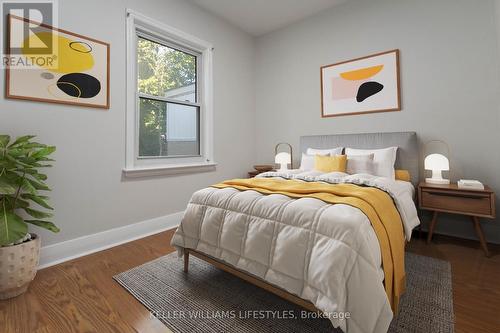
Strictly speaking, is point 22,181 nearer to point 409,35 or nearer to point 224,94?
point 224,94

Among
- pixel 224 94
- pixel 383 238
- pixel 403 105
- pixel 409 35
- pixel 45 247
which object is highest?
pixel 409 35

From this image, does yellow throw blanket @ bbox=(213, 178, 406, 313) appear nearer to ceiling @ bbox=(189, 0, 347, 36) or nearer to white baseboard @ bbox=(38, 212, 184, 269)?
white baseboard @ bbox=(38, 212, 184, 269)

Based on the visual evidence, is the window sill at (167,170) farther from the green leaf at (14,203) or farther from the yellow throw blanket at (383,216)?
the yellow throw blanket at (383,216)

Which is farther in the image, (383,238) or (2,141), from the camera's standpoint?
(2,141)

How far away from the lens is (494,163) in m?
2.44

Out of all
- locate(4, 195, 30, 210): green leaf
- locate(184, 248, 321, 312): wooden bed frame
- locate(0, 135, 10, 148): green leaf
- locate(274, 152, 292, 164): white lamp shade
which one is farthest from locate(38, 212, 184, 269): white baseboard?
locate(274, 152, 292, 164): white lamp shade

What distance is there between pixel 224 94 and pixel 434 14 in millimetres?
2875

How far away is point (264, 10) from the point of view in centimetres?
354

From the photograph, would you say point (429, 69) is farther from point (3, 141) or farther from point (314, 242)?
point (3, 141)

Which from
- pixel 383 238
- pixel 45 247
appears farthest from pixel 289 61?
pixel 45 247

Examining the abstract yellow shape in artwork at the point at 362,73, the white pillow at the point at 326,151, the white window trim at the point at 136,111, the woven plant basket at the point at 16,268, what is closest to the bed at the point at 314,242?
the woven plant basket at the point at 16,268

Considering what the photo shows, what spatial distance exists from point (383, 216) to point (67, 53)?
9.83 feet

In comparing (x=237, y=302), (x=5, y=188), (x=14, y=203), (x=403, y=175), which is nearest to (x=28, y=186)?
(x=5, y=188)

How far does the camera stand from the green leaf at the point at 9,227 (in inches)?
58.1
